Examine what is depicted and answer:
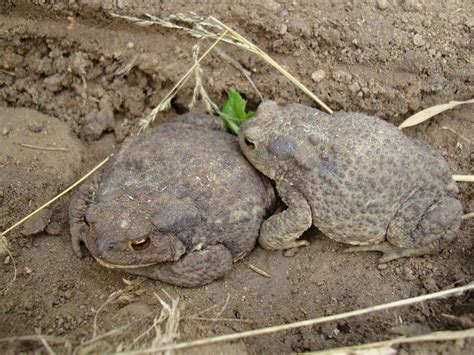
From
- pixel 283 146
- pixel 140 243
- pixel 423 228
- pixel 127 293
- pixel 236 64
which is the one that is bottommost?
pixel 127 293

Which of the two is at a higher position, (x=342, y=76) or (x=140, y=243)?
(x=342, y=76)

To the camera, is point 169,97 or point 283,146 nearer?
point 283,146

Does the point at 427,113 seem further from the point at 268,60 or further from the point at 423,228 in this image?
the point at 268,60

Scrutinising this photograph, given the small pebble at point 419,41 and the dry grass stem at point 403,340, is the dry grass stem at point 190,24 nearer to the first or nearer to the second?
the small pebble at point 419,41

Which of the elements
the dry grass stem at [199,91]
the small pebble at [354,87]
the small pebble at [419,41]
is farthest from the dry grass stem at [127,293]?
the small pebble at [419,41]

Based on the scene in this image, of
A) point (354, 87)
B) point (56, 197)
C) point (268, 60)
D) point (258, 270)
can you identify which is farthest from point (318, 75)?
point (56, 197)

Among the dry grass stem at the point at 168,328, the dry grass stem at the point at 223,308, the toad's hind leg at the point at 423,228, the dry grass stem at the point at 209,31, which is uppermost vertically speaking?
the dry grass stem at the point at 209,31

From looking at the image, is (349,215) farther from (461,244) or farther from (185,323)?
(185,323)

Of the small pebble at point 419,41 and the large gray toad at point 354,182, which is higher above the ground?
the small pebble at point 419,41
